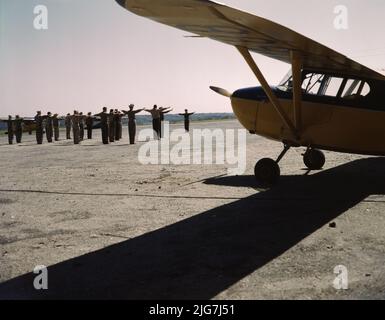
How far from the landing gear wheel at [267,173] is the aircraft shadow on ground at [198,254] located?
1150mm

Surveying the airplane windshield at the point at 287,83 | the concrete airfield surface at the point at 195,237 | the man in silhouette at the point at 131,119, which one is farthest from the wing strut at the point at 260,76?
the man in silhouette at the point at 131,119

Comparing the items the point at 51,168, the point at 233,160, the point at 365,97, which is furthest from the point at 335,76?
the point at 51,168

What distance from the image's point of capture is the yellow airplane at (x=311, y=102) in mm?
8539

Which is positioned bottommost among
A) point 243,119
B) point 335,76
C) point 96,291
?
point 96,291

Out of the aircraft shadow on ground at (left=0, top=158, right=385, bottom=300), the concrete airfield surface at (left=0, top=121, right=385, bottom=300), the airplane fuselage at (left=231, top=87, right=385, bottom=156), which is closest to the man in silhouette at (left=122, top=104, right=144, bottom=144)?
the concrete airfield surface at (left=0, top=121, right=385, bottom=300)

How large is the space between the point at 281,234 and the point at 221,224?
954 millimetres

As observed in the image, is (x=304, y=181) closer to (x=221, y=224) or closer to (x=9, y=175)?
(x=221, y=224)

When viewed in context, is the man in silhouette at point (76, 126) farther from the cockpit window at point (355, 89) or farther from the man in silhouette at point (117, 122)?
the cockpit window at point (355, 89)

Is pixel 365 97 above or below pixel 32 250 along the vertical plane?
above

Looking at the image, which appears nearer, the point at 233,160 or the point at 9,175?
the point at 9,175

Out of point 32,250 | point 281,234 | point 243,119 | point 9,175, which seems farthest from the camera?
point 9,175

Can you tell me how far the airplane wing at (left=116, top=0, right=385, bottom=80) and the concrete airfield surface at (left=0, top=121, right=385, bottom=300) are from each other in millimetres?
2635

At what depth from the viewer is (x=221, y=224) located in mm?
6215

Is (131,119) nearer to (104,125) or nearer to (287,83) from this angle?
(104,125)
